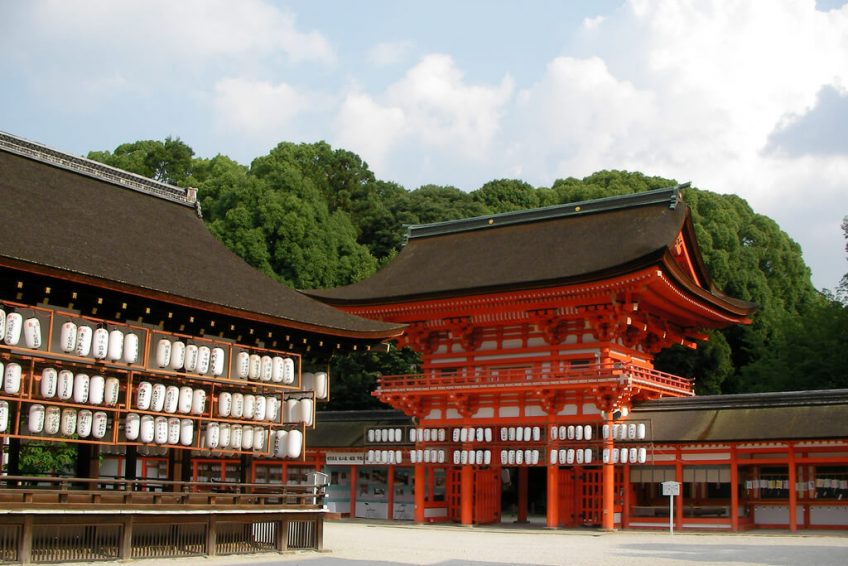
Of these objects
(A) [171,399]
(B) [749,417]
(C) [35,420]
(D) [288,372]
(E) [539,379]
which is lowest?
(C) [35,420]

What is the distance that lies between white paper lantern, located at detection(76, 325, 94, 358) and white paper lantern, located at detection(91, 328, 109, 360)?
0.29ft

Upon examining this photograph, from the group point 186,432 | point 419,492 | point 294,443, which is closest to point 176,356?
point 186,432

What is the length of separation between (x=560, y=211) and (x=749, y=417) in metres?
9.70

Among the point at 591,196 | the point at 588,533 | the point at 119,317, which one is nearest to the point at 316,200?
the point at 591,196

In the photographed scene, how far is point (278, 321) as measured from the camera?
21.3 m

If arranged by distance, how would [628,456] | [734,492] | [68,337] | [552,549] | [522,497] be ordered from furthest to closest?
[522,497] → [628,456] → [734,492] → [552,549] → [68,337]

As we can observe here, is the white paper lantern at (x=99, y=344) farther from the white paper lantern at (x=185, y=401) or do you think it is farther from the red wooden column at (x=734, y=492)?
the red wooden column at (x=734, y=492)

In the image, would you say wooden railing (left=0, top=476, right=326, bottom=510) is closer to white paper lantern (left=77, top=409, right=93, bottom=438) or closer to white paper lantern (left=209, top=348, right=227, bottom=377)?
white paper lantern (left=77, top=409, right=93, bottom=438)

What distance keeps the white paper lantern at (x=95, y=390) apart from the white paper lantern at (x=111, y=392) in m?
0.22

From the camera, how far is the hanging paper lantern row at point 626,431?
28.7 metres

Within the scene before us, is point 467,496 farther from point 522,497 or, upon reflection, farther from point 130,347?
point 130,347

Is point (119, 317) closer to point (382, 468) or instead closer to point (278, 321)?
point (278, 321)

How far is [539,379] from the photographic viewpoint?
30.0m

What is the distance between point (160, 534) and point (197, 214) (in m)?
Result: 9.07
